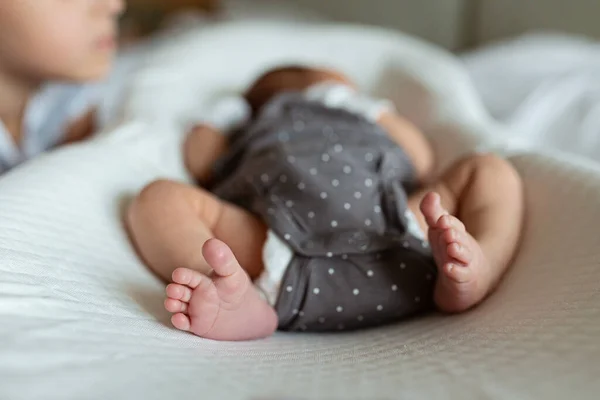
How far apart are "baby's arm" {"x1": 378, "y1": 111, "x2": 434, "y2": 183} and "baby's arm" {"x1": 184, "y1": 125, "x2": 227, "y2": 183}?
0.83 ft

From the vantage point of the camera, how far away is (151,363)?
0.45 metres

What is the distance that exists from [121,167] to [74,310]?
33 cm

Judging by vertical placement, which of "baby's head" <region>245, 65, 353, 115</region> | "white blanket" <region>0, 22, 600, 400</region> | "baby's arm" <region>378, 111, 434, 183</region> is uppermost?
"baby's head" <region>245, 65, 353, 115</region>

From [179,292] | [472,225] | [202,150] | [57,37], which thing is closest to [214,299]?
[179,292]

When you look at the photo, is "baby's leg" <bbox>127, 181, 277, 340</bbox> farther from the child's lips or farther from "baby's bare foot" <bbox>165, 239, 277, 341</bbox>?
the child's lips

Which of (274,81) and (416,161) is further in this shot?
(274,81)

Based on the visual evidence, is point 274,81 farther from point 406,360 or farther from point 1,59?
point 406,360

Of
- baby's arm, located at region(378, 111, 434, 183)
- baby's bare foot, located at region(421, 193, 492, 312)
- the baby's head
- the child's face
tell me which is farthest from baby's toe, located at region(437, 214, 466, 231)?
the child's face

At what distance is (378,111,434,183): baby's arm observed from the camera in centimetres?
93

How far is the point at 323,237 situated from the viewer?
26.3 inches

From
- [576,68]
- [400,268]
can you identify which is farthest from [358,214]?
[576,68]

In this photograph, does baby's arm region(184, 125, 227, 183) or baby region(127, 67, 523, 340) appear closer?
baby region(127, 67, 523, 340)

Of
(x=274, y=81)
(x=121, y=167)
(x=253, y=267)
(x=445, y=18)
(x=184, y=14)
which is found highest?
(x=184, y=14)

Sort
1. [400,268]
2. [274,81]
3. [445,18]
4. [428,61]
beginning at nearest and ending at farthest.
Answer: [400,268], [274,81], [428,61], [445,18]
